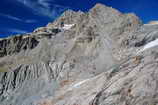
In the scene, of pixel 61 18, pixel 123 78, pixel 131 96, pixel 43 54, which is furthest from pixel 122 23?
pixel 61 18

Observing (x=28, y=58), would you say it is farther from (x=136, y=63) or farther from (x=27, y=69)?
(x=136, y=63)

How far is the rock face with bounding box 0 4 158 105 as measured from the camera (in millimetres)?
16219

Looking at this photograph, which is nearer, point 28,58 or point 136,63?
point 136,63

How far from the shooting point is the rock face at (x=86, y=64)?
53.2 feet

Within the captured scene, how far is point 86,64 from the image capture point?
36.8 metres

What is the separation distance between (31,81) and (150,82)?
28804 mm

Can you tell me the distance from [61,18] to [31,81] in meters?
81.6

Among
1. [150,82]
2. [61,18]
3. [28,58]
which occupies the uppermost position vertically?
[61,18]

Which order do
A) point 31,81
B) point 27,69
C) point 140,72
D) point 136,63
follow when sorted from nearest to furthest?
point 140,72 → point 136,63 → point 31,81 → point 27,69

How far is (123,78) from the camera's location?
16.8 metres

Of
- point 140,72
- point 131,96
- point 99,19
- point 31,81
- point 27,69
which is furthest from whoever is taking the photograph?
point 99,19

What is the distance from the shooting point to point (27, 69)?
4128cm

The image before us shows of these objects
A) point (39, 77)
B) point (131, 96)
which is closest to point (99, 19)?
point (39, 77)

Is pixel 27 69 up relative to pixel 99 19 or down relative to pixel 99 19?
down
